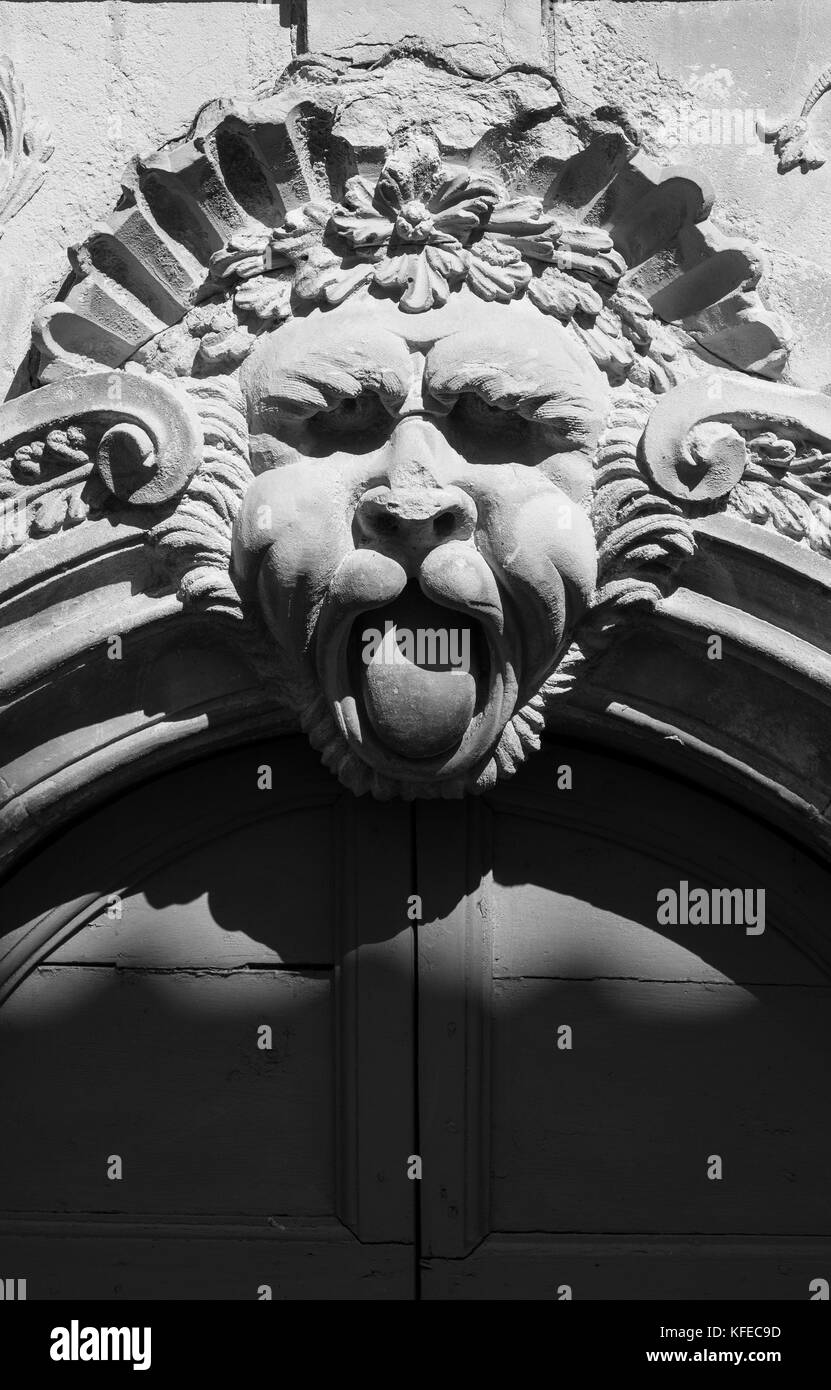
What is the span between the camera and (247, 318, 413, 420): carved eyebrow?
229 centimetres

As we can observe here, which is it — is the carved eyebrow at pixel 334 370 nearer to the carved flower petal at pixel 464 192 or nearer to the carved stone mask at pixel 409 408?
the carved stone mask at pixel 409 408

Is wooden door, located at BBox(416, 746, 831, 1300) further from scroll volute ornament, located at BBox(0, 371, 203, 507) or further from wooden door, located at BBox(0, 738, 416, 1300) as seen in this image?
scroll volute ornament, located at BBox(0, 371, 203, 507)

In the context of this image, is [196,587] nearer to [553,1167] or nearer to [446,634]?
[446,634]

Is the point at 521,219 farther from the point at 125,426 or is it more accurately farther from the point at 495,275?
the point at 125,426

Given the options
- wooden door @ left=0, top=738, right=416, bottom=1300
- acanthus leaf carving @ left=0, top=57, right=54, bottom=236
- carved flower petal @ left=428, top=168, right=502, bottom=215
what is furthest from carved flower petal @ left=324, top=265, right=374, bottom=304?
wooden door @ left=0, top=738, right=416, bottom=1300

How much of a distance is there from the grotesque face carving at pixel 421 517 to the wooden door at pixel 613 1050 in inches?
9.6

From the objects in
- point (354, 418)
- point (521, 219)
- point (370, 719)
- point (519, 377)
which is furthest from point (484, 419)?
point (370, 719)

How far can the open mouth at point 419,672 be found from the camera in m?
2.29

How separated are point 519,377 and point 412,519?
252 millimetres

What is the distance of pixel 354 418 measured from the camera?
2.34 meters

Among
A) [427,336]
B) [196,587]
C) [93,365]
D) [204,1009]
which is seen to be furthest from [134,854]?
[427,336]

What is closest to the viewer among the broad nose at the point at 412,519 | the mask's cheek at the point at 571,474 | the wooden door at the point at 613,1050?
the broad nose at the point at 412,519

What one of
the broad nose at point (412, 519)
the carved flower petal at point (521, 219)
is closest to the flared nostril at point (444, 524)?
the broad nose at point (412, 519)

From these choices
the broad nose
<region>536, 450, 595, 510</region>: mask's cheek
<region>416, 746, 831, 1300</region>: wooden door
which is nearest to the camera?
the broad nose
